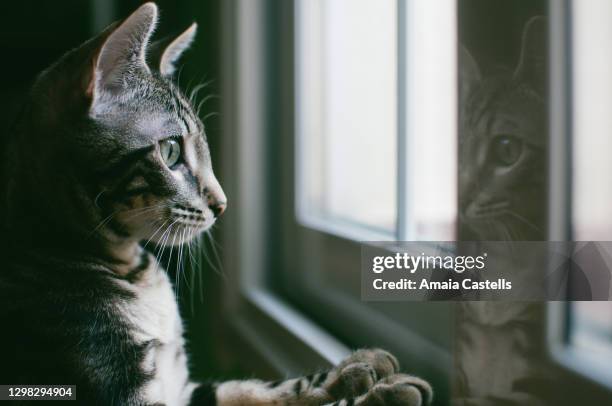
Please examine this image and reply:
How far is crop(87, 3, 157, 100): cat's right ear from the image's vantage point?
448mm

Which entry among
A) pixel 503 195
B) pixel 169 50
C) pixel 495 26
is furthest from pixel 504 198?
pixel 169 50

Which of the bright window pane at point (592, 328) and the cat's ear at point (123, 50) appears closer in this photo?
the bright window pane at point (592, 328)

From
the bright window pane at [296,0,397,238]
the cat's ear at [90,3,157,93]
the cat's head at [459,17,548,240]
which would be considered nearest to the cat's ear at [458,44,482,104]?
the cat's head at [459,17,548,240]

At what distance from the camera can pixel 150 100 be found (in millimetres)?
507

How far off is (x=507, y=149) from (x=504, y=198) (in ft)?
0.10

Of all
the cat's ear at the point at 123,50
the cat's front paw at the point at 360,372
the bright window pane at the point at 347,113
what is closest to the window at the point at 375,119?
the bright window pane at the point at 347,113

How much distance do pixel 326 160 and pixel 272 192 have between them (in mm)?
82

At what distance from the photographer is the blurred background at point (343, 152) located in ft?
1.08

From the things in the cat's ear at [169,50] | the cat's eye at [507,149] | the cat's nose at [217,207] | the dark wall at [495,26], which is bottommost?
the cat's nose at [217,207]

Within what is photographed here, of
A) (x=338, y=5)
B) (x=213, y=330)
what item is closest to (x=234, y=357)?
(x=213, y=330)

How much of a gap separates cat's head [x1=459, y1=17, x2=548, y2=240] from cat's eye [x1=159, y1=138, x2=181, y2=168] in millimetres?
247

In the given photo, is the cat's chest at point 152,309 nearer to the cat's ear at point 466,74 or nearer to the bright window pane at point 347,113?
the bright window pane at point 347,113

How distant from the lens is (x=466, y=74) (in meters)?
0.39

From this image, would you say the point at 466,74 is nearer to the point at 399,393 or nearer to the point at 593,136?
the point at 593,136
